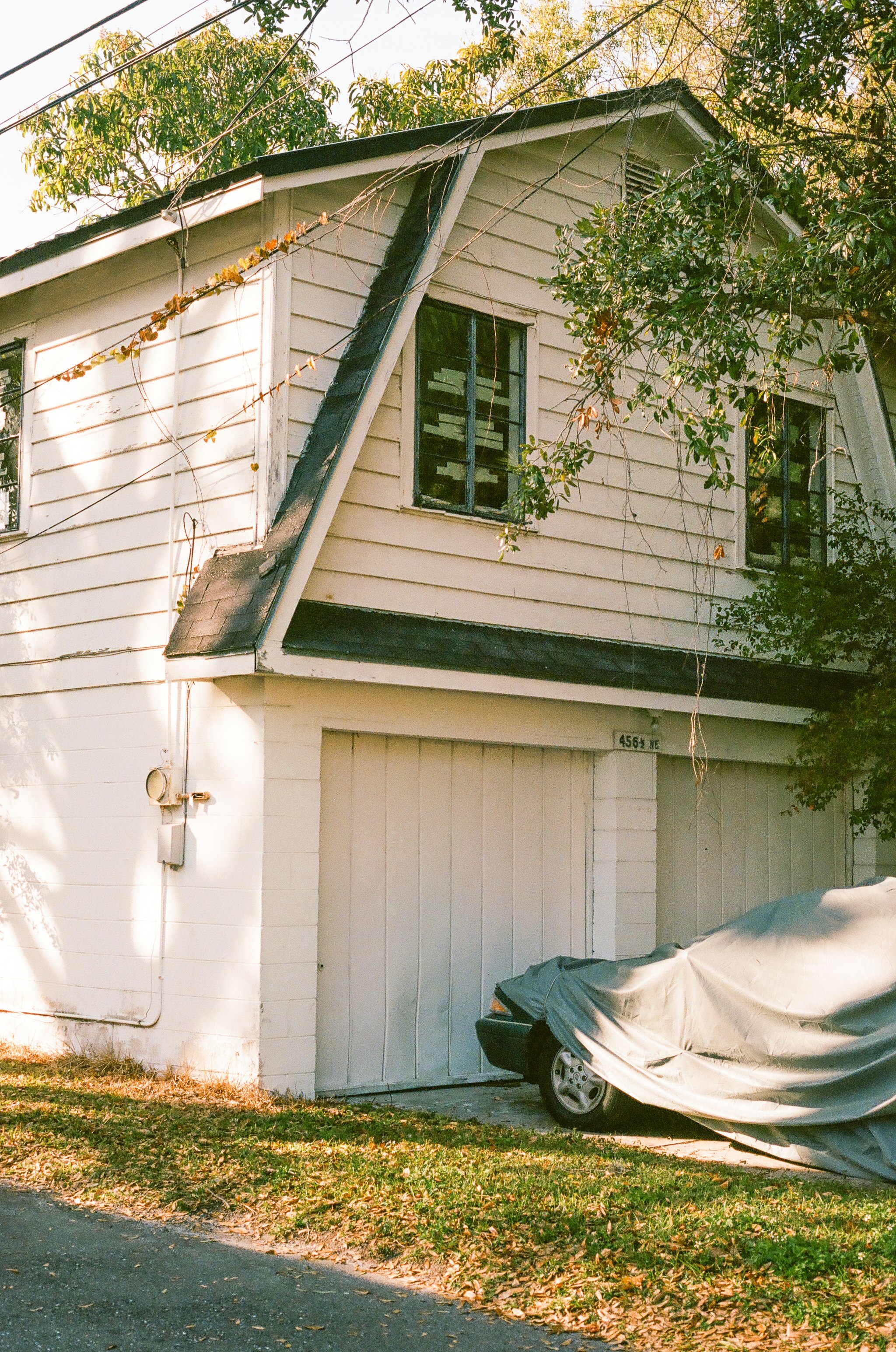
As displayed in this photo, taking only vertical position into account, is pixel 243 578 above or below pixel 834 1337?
above

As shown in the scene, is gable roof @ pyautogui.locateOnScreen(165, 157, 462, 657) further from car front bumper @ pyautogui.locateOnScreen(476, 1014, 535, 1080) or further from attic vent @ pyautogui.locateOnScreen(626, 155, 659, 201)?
car front bumper @ pyautogui.locateOnScreen(476, 1014, 535, 1080)

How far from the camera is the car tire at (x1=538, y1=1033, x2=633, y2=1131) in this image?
8367mm

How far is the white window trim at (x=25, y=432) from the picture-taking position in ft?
37.6

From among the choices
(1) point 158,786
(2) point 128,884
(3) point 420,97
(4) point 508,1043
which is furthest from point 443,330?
(3) point 420,97

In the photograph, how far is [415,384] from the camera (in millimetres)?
10133

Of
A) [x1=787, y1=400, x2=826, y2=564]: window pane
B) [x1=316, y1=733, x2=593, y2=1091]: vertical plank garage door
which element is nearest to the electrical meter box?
[x1=316, y1=733, x2=593, y2=1091]: vertical plank garage door

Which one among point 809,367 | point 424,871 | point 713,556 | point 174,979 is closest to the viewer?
point 174,979

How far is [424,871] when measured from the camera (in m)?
10.2

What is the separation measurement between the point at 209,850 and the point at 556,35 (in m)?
18.5

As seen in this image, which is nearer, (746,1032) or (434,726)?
(746,1032)

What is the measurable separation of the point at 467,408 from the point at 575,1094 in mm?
4920

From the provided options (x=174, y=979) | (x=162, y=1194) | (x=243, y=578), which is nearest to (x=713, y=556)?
(x=243, y=578)

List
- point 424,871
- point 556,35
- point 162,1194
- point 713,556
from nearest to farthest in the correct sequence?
point 162,1194 → point 424,871 → point 713,556 → point 556,35

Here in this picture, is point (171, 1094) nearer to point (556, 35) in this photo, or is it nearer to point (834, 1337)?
point (834, 1337)
